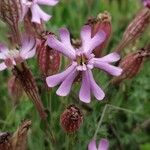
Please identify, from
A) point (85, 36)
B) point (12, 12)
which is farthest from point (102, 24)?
point (12, 12)

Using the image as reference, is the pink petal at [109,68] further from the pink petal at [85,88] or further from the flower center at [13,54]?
the flower center at [13,54]

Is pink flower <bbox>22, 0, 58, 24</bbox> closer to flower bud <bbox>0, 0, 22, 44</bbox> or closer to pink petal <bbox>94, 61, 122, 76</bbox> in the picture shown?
flower bud <bbox>0, 0, 22, 44</bbox>

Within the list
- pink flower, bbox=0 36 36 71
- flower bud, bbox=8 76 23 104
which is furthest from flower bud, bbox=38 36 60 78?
flower bud, bbox=8 76 23 104

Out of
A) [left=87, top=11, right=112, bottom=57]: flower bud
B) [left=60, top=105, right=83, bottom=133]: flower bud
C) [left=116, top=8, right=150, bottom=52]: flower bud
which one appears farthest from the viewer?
[left=116, top=8, right=150, bottom=52]: flower bud

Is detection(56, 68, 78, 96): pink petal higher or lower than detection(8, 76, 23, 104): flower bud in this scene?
higher

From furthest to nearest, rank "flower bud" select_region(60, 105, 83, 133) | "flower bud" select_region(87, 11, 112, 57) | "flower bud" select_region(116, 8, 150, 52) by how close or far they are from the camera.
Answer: "flower bud" select_region(116, 8, 150, 52) → "flower bud" select_region(87, 11, 112, 57) → "flower bud" select_region(60, 105, 83, 133)

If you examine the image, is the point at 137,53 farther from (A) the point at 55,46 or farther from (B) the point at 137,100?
(B) the point at 137,100

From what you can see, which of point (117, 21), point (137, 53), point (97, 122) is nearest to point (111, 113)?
point (97, 122)
